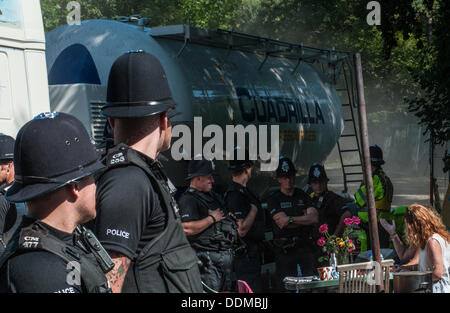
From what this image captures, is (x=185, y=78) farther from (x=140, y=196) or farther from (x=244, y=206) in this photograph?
(x=140, y=196)

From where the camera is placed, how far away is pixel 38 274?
1898 mm

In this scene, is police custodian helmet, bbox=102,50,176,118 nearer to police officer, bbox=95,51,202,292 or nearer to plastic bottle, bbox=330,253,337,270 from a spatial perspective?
police officer, bbox=95,51,202,292

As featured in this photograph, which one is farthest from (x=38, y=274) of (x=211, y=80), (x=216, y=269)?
(x=211, y=80)

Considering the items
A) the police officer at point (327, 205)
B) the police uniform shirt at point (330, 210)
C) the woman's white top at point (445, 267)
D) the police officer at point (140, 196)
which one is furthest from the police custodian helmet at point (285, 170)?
the police officer at point (140, 196)

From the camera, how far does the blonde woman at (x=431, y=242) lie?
18.6 feet

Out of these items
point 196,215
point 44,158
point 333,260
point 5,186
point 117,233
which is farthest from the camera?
point 333,260

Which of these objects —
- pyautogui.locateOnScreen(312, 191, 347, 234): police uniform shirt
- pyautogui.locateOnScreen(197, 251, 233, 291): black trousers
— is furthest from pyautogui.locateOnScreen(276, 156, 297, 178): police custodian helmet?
pyautogui.locateOnScreen(197, 251, 233, 291): black trousers

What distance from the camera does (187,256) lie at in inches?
106

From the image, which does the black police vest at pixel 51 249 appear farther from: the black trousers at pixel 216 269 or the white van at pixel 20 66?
the black trousers at pixel 216 269

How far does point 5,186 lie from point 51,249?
3445 mm

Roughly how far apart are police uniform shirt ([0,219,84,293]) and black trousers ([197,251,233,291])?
386 cm
